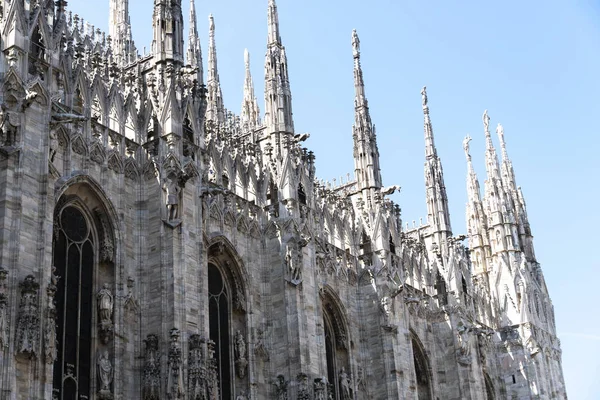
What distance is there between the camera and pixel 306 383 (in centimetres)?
3341

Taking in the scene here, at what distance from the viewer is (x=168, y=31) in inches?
1336

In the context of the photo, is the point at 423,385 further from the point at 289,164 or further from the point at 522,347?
the point at 289,164

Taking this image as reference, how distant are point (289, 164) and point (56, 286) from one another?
12.9 m

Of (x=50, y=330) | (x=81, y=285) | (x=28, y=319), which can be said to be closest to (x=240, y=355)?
(x=81, y=285)

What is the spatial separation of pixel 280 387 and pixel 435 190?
1960 cm

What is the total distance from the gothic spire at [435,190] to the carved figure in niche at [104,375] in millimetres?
25187

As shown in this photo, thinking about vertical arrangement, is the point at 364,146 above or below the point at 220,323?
above

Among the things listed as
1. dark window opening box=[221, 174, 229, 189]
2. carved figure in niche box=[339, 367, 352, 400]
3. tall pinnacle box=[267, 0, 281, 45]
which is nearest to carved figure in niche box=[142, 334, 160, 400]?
dark window opening box=[221, 174, 229, 189]

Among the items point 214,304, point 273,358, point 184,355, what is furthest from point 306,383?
point 184,355

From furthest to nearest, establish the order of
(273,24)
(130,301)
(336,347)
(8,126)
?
1. (273,24)
2. (336,347)
3. (130,301)
4. (8,126)

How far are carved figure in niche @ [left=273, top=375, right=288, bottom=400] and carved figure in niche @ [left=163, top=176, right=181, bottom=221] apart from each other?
23.2 feet

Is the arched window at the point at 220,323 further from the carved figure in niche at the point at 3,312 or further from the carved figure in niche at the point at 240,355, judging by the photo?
the carved figure in niche at the point at 3,312

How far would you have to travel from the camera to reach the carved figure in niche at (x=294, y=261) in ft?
Answer: 115

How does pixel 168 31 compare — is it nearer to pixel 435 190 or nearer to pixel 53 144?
pixel 53 144
